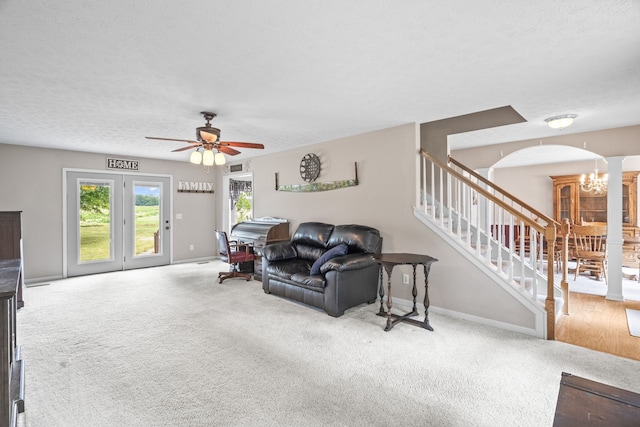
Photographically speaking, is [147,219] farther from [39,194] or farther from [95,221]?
[39,194]

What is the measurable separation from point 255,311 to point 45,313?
2.51 meters

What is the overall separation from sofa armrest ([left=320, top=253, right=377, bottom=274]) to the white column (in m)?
3.38

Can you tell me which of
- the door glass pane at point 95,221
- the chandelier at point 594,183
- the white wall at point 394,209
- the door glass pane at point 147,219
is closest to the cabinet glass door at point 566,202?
the chandelier at point 594,183

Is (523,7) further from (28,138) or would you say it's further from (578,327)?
(28,138)

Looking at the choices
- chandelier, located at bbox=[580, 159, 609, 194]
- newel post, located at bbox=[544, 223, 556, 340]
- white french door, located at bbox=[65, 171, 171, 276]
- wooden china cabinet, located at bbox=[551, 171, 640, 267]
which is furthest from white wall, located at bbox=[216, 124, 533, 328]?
chandelier, located at bbox=[580, 159, 609, 194]

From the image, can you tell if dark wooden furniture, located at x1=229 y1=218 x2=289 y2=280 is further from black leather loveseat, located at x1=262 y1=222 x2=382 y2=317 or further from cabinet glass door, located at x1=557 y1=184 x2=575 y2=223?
cabinet glass door, located at x1=557 y1=184 x2=575 y2=223

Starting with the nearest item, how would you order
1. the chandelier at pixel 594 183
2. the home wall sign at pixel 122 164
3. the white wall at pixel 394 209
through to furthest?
the white wall at pixel 394 209 → the home wall sign at pixel 122 164 → the chandelier at pixel 594 183

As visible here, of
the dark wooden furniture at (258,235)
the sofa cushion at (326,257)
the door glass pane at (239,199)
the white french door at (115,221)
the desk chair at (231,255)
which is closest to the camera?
the sofa cushion at (326,257)

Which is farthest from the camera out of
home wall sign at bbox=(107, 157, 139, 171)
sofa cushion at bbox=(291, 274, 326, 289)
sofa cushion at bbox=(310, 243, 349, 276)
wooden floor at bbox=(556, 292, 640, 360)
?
home wall sign at bbox=(107, 157, 139, 171)

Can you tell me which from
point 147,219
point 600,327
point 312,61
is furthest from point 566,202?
point 147,219

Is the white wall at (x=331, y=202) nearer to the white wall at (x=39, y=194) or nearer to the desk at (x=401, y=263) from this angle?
the white wall at (x=39, y=194)

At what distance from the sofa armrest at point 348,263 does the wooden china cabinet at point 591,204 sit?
19.6ft

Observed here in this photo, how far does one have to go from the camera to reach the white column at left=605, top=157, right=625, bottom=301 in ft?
14.1

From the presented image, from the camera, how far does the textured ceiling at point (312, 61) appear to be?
1761 millimetres
